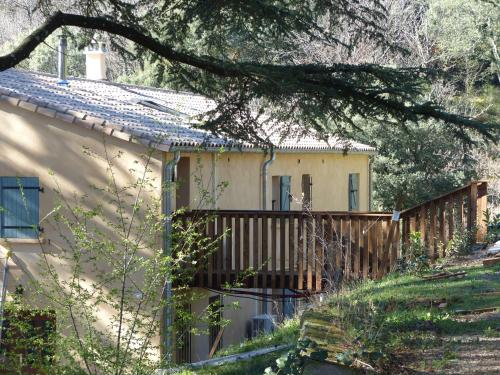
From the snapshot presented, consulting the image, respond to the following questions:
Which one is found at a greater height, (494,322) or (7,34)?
(7,34)

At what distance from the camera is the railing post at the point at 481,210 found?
15.8 metres

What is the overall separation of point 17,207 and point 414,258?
727cm

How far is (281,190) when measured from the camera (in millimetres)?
21734

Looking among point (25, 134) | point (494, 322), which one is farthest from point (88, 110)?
point (494, 322)

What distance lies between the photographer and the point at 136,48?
446 inches

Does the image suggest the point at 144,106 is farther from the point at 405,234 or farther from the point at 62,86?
the point at 405,234

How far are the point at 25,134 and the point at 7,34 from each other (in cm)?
4178

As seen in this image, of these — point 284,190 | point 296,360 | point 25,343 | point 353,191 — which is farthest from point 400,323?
point 353,191

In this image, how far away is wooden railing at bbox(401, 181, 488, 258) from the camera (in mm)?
15422

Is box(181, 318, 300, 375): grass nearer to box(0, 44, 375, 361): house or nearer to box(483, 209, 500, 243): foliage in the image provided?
box(0, 44, 375, 361): house

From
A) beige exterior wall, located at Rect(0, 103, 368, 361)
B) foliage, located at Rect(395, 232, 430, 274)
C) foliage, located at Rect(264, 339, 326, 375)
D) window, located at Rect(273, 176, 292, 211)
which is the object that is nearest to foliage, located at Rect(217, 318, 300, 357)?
foliage, located at Rect(395, 232, 430, 274)

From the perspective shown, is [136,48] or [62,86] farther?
[62,86]

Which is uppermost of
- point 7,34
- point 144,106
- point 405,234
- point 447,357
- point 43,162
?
point 7,34

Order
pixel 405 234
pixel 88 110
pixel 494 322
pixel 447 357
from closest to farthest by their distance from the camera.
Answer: pixel 447 357, pixel 494 322, pixel 405 234, pixel 88 110
